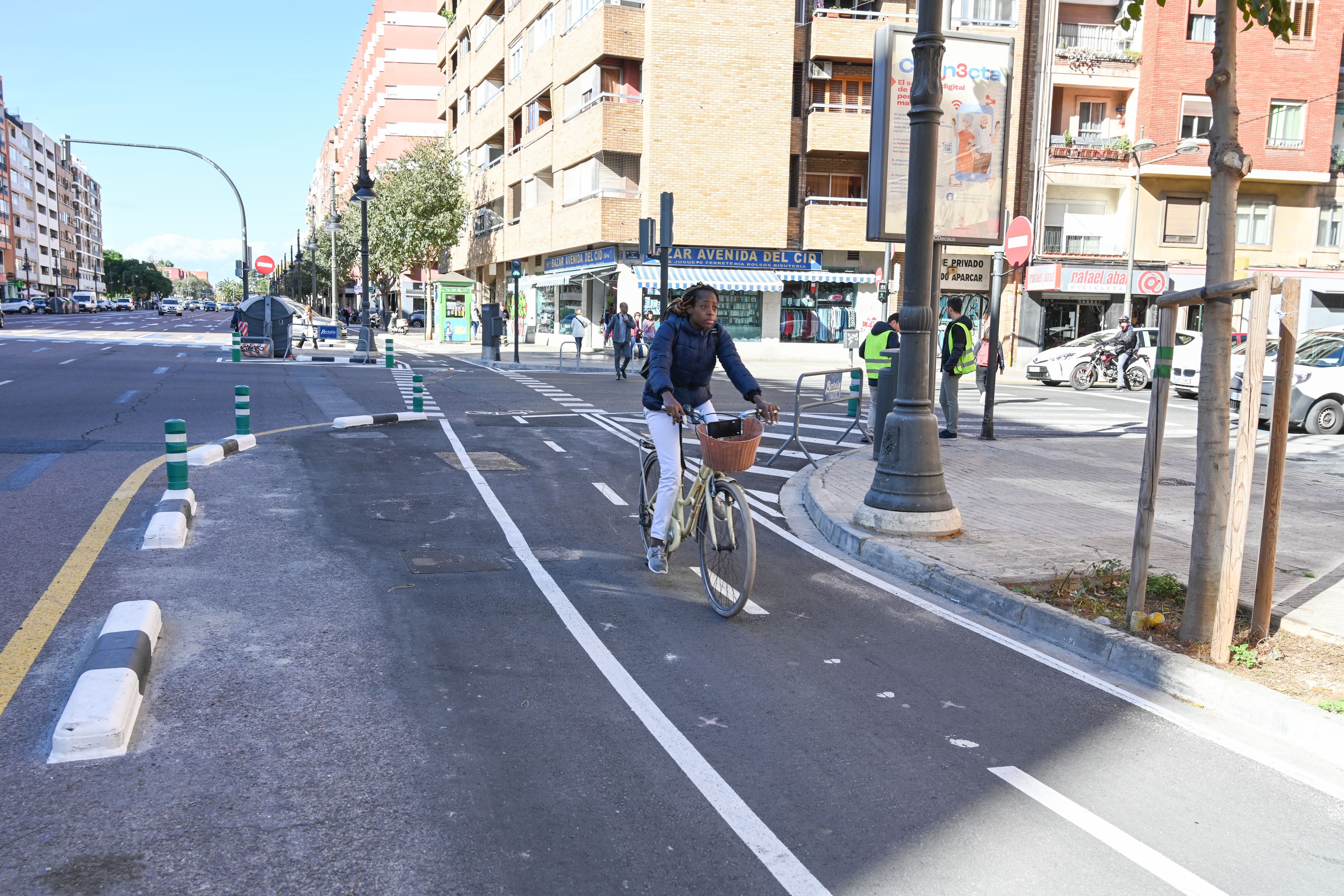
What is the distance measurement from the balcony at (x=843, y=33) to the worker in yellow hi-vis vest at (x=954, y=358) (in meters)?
25.4

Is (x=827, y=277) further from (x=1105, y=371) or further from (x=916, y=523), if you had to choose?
(x=916, y=523)

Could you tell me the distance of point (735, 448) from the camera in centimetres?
573

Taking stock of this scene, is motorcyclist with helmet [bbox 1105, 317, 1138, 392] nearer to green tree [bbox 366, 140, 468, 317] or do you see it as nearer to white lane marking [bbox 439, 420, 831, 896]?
white lane marking [bbox 439, 420, 831, 896]

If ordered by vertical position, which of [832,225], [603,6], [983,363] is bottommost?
[983,363]

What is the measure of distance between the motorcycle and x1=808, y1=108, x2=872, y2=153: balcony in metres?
12.6

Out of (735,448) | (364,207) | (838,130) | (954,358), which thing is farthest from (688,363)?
(838,130)

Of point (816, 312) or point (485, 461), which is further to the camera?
point (816, 312)

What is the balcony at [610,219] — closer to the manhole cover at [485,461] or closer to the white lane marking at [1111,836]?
the manhole cover at [485,461]

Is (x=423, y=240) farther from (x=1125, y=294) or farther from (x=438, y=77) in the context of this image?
(x=438, y=77)

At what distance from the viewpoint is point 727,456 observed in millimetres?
5770

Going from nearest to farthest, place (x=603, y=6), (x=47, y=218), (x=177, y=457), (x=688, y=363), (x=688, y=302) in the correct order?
(x=688, y=302) → (x=688, y=363) → (x=177, y=457) → (x=603, y=6) → (x=47, y=218)

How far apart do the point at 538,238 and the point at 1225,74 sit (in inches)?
1612

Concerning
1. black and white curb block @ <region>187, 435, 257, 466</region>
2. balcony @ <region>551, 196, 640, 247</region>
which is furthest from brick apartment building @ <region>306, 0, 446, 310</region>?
black and white curb block @ <region>187, 435, 257, 466</region>

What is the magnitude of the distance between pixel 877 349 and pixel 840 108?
2692 cm
